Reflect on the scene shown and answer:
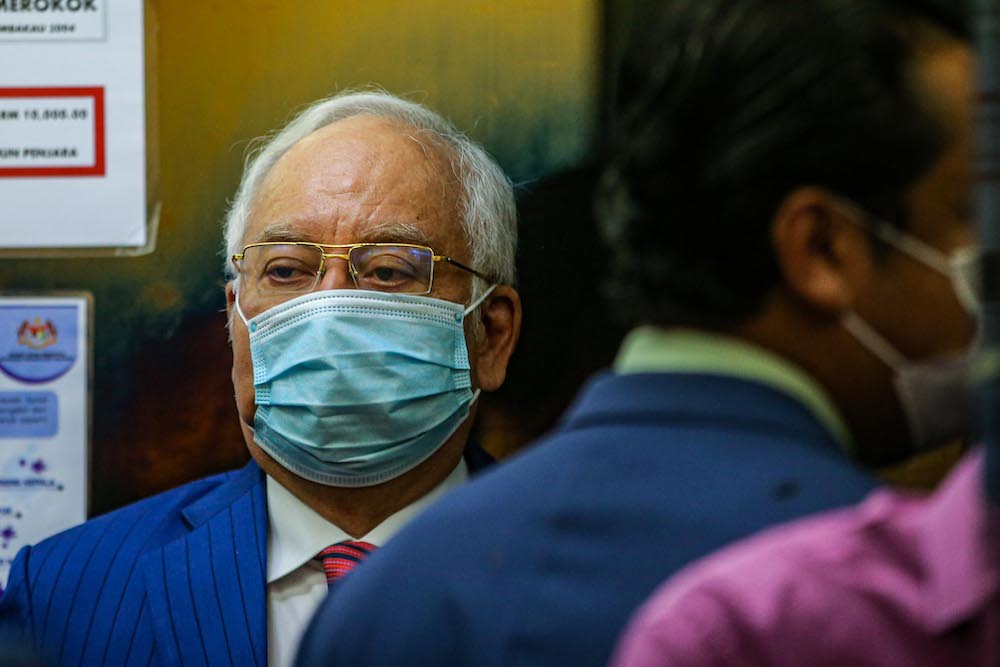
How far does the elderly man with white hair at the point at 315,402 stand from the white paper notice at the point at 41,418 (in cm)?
17

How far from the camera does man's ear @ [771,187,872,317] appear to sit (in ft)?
4.18

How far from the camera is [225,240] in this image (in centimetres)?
326

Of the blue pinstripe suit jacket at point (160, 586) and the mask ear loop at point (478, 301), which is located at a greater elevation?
the mask ear loop at point (478, 301)

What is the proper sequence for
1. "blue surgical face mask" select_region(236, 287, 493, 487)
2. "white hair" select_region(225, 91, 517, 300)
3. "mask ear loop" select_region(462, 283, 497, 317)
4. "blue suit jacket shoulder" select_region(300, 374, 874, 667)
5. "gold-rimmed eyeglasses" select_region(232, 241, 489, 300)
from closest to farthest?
"blue suit jacket shoulder" select_region(300, 374, 874, 667), "blue surgical face mask" select_region(236, 287, 493, 487), "gold-rimmed eyeglasses" select_region(232, 241, 489, 300), "mask ear loop" select_region(462, 283, 497, 317), "white hair" select_region(225, 91, 517, 300)

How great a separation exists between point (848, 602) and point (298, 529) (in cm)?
196

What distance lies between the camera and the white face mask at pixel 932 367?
1.29 metres

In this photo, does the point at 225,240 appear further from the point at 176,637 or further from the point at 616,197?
the point at 616,197

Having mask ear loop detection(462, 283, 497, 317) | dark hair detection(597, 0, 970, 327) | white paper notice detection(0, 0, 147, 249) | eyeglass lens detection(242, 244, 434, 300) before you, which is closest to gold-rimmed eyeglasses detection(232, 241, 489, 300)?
eyeglass lens detection(242, 244, 434, 300)

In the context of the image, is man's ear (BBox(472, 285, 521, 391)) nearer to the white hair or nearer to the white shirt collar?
the white hair

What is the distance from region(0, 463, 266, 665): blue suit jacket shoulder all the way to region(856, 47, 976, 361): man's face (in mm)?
1764

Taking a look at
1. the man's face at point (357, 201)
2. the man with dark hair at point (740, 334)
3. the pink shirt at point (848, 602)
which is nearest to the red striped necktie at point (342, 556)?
the man's face at point (357, 201)

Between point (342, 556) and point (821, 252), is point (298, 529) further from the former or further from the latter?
point (821, 252)

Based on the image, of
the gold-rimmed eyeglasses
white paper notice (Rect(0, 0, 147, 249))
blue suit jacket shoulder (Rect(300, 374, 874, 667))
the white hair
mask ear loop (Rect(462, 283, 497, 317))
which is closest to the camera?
blue suit jacket shoulder (Rect(300, 374, 874, 667))

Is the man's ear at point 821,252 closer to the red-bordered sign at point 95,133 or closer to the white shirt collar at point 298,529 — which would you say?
the white shirt collar at point 298,529
